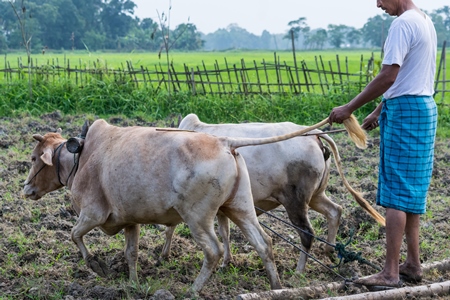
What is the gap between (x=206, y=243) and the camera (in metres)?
5.14

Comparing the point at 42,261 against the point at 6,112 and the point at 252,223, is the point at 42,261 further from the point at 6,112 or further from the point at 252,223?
the point at 6,112

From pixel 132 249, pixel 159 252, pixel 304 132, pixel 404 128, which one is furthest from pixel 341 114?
pixel 159 252

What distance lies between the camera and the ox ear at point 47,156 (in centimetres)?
599

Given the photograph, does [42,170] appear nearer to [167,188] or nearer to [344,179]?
[167,188]

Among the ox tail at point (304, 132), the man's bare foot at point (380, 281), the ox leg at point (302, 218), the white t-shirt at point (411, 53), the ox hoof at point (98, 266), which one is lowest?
the ox hoof at point (98, 266)

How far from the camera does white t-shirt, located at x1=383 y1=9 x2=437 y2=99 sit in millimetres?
4777

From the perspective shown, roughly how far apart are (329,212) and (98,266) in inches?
87.1

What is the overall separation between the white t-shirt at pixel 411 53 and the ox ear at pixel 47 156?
9.58ft

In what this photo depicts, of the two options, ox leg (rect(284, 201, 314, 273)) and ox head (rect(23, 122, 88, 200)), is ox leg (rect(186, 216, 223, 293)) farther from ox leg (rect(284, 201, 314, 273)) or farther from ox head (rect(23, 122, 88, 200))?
ox head (rect(23, 122, 88, 200))

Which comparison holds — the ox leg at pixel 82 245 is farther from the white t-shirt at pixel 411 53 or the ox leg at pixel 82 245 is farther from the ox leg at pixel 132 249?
the white t-shirt at pixel 411 53

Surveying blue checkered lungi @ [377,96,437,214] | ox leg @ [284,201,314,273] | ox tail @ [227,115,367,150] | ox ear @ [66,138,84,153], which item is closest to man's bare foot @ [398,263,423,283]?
blue checkered lungi @ [377,96,437,214]

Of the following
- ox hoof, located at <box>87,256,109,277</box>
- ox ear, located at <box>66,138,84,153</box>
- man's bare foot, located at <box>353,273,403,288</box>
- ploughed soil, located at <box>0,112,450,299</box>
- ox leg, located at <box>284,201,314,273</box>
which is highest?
ox ear, located at <box>66,138,84,153</box>

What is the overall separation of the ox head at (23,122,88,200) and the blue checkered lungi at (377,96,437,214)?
102 inches

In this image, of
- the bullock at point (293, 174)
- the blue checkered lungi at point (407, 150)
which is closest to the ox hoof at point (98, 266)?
the bullock at point (293, 174)
